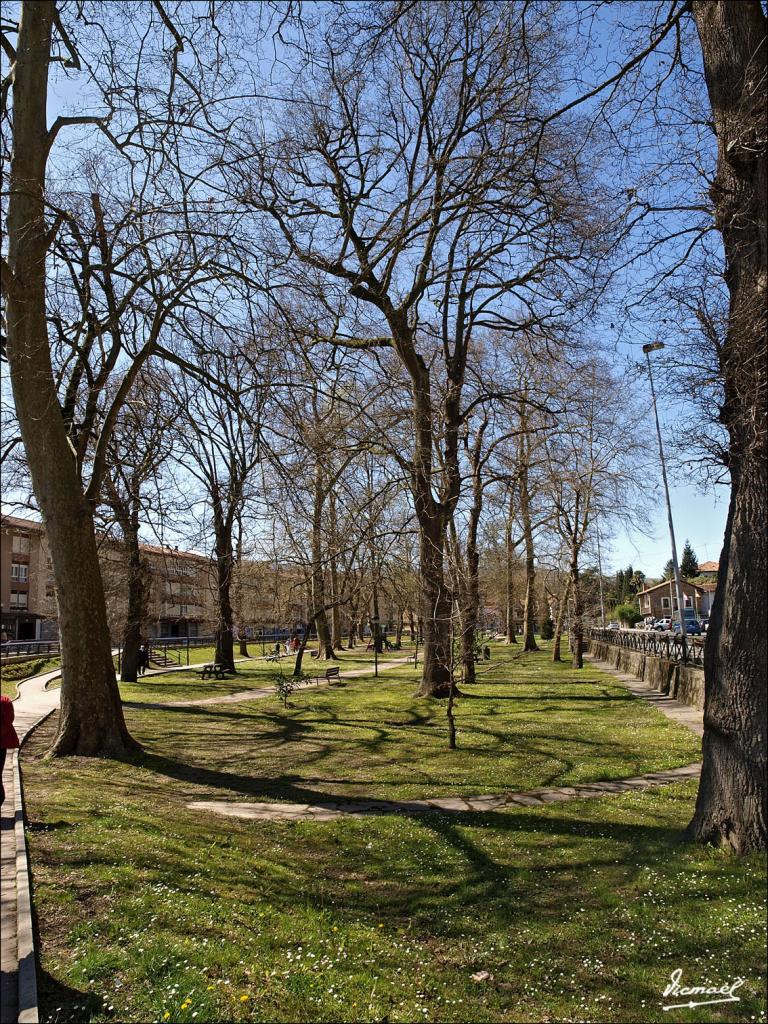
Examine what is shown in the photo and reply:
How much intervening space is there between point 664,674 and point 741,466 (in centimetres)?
1523

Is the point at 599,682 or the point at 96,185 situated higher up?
the point at 96,185

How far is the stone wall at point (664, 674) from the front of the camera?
15.8 m

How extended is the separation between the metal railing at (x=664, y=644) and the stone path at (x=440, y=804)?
407 inches

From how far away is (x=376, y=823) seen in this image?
24.5 feet

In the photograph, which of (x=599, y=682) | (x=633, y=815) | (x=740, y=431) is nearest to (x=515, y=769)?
(x=633, y=815)

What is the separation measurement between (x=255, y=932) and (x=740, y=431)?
5092mm

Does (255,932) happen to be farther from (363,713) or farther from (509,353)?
(509,353)

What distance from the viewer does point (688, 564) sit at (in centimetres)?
8931

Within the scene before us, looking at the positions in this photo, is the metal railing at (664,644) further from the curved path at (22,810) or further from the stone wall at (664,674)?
the curved path at (22,810)

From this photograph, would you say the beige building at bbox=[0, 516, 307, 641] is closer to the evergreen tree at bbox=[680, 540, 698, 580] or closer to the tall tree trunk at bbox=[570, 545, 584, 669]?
the tall tree trunk at bbox=[570, 545, 584, 669]

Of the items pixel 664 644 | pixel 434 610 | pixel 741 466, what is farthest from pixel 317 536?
pixel 664 644

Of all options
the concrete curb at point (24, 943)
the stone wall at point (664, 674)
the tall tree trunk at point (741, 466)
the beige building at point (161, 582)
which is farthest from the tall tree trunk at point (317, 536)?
the stone wall at point (664, 674)

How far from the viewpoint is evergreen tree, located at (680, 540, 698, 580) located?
84438mm

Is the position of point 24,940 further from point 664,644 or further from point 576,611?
point 576,611
